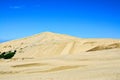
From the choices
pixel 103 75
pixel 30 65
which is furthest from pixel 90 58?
pixel 103 75

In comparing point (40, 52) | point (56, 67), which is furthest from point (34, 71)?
point (40, 52)

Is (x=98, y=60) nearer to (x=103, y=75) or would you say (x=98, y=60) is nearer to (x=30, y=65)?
(x=30, y=65)

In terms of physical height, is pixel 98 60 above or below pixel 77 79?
above

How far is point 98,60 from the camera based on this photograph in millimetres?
12320

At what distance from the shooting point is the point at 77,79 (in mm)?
8164

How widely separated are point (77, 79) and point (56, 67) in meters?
3.22

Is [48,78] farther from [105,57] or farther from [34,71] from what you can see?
[105,57]

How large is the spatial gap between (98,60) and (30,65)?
10.4 feet

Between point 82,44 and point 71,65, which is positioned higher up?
point 82,44

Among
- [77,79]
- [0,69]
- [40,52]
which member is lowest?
[77,79]

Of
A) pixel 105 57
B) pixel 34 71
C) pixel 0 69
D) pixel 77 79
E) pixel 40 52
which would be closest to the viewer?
pixel 77 79

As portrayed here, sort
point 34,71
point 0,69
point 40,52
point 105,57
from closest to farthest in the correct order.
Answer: point 34,71
point 0,69
point 105,57
point 40,52

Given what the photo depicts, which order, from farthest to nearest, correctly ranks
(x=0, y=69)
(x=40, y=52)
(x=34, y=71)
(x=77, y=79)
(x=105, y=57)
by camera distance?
(x=40, y=52), (x=105, y=57), (x=0, y=69), (x=34, y=71), (x=77, y=79)

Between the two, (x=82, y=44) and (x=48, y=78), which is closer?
(x=48, y=78)
